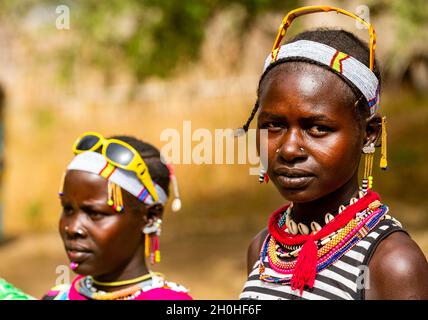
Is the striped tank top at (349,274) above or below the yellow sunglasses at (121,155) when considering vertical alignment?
below

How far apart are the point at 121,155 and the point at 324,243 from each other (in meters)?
1.56

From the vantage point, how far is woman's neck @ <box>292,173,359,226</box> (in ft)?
6.95

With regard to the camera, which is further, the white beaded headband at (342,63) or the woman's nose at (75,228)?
Answer: the woman's nose at (75,228)

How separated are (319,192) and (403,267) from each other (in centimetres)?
34

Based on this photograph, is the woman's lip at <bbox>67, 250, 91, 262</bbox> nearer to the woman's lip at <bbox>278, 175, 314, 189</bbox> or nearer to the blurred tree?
the woman's lip at <bbox>278, 175, 314, 189</bbox>

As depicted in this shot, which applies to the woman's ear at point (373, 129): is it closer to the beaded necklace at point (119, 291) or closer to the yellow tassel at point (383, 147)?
the yellow tassel at point (383, 147)

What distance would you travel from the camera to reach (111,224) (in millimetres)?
Result: 3152

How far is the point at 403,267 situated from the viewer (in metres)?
1.87

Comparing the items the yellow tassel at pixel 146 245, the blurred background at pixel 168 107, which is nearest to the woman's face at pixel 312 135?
the yellow tassel at pixel 146 245

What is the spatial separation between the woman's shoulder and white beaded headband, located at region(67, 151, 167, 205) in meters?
1.63

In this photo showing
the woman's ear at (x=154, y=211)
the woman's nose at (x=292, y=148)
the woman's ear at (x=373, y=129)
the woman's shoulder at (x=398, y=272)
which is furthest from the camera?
the woman's ear at (x=154, y=211)

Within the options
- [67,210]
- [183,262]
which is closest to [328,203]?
[67,210]

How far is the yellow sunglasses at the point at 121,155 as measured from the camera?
10.9 feet
